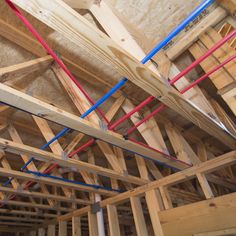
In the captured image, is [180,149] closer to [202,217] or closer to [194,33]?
[202,217]

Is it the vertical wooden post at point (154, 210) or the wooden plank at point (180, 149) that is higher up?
the wooden plank at point (180, 149)

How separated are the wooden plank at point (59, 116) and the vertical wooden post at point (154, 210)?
0.83m

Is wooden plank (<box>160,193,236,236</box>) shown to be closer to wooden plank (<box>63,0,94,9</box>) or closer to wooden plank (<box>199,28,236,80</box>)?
wooden plank (<box>199,28,236,80</box>)

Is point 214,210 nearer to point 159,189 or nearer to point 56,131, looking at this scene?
point 159,189

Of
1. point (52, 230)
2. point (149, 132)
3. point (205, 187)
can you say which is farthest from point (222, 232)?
point (52, 230)

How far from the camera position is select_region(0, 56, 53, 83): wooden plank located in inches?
61.3

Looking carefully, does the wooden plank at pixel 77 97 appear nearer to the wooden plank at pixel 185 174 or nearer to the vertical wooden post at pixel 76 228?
the wooden plank at pixel 185 174

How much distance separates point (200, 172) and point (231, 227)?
61 centimetres

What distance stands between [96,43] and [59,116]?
1.91ft

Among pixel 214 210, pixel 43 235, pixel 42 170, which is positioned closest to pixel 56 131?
pixel 42 170

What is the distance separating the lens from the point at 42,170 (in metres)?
2.46

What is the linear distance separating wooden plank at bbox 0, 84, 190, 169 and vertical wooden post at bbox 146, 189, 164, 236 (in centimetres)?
83

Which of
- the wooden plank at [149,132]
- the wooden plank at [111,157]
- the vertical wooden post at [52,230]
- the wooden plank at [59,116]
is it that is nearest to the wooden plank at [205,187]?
the wooden plank at [149,132]

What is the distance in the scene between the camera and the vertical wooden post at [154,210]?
7.46 ft
